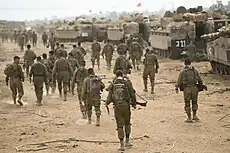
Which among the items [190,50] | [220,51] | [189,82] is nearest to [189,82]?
[189,82]

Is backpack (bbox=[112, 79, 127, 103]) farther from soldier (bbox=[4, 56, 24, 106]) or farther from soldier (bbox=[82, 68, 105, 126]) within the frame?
soldier (bbox=[4, 56, 24, 106])

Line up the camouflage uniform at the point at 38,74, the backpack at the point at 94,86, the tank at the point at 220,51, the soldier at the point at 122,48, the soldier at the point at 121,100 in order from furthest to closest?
the tank at the point at 220,51 < the soldier at the point at 122,48 < the camouflage uniform at the point at 38,74 < the backpack at the point at 94,86 < the soldier at the point at 121,100

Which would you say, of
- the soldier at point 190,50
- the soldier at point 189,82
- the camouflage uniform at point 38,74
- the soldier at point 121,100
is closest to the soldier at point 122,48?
the camouflage uniform at point 38,74

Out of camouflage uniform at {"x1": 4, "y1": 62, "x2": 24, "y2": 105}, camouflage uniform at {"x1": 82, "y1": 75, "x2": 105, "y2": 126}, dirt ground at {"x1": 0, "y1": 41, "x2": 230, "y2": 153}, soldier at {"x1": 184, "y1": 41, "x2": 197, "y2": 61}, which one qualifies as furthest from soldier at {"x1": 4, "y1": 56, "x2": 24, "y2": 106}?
soldier at {"x1": 184, "y1": 41, "x2": 197, "y2": 61}

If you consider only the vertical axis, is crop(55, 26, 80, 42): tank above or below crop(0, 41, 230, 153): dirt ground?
above

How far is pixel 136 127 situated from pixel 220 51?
369 inches

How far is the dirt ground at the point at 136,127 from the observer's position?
400 inches

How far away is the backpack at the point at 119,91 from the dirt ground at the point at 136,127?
1.04m

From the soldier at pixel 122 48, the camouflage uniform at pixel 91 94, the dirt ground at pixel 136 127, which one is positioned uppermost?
the soldier at pixel 122 48

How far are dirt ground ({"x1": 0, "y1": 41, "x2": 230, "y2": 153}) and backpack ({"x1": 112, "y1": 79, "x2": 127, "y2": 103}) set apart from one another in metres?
1.04

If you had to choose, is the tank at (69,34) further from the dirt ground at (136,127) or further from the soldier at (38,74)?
the soldier at (38,74)

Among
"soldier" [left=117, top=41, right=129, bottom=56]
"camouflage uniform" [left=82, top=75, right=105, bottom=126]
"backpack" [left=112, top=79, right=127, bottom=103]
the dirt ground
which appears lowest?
the dirt ground

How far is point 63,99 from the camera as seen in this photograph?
17016 mm

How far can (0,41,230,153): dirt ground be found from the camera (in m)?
10.2
